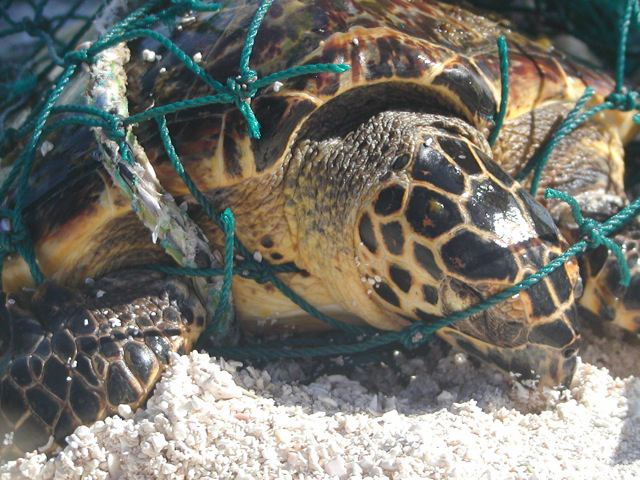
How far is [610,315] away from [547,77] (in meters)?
0.82

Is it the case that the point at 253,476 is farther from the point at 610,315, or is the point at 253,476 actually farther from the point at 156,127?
the point at 610,315

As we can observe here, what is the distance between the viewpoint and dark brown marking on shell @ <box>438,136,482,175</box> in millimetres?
1749

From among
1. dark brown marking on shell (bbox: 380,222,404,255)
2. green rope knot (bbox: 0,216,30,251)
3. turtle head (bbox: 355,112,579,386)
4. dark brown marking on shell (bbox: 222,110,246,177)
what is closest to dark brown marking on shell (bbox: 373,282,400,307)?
turtle head (bbox: 355,112,579,386)

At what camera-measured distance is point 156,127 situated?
1.85 metres

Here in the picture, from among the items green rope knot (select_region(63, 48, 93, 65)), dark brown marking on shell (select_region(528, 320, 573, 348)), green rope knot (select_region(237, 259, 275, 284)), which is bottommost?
green rope knot (select_region(237, 259, 275, 284))

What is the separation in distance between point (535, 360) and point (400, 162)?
0.61 m

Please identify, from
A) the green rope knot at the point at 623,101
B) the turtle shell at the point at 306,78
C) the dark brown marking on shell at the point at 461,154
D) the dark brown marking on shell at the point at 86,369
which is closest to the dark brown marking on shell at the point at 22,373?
the dark brown marking on shell at the point at 86,369

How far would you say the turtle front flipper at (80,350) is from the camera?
5.34 ft

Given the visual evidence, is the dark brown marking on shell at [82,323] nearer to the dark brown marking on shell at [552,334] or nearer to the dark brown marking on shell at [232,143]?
the dark brown marking on shell at [232,143]

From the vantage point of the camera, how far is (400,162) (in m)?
1.79

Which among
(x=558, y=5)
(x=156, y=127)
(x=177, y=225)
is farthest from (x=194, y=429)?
(x=558, y=5)

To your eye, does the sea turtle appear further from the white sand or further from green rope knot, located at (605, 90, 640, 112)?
green rope knot, located at (605, 90, 640, 112)

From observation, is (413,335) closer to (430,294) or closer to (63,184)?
(430,294)

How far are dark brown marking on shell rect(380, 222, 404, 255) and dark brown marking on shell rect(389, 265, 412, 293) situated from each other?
0.16 feet
